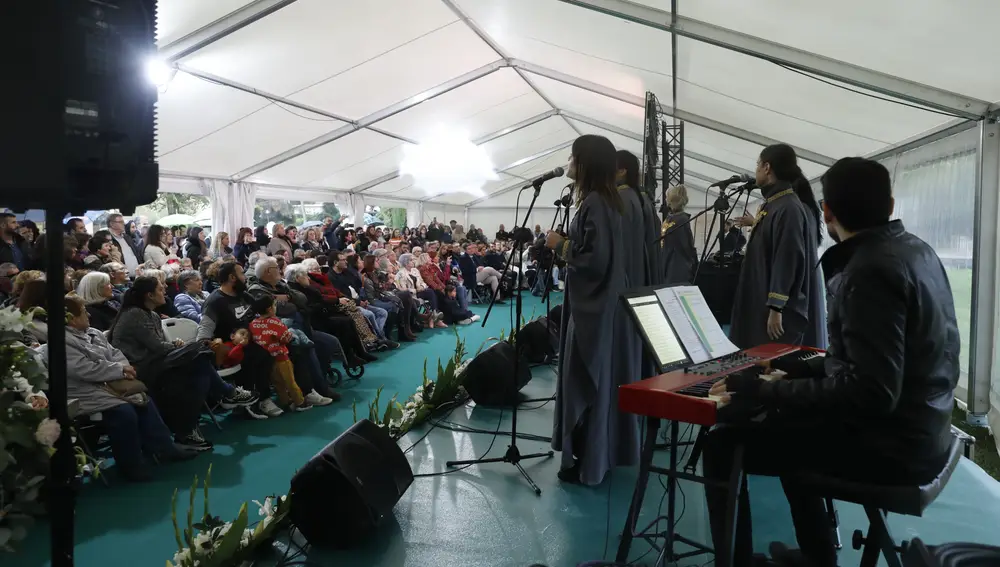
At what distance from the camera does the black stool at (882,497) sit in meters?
1.65

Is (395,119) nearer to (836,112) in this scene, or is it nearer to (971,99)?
(836,112)

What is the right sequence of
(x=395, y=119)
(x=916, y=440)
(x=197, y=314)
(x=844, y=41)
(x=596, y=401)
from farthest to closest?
(x=395, y=119) → (x=197, y=314) → (x=844, y=41) → (x=596, y=401) → (x=916, y=440)

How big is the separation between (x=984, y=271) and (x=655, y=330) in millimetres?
3442

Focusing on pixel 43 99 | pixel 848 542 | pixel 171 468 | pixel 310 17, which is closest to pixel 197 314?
pixel 171 468

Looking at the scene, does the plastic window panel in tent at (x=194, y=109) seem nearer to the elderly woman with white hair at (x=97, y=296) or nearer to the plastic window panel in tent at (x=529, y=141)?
the elderly woman with white hair at (x=97, y=296)

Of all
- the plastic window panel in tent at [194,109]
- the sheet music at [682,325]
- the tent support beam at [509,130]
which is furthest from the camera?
the tent support beam at [509,130]

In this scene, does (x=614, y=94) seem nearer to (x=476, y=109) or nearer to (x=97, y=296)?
(x=476, y=109)

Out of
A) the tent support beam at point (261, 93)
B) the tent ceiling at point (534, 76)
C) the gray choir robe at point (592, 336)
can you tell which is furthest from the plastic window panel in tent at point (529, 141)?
the gray choir robe at point (592, 336)

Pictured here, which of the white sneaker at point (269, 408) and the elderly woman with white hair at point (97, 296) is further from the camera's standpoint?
the white sneaker at point (269, 408)

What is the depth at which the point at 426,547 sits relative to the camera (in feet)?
8.39

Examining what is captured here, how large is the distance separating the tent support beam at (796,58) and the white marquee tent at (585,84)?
14 millimetres

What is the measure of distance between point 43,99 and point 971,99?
17.2ft

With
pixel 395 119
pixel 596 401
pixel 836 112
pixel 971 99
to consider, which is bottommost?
pixel 596 401

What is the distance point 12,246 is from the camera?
17.5 ft
